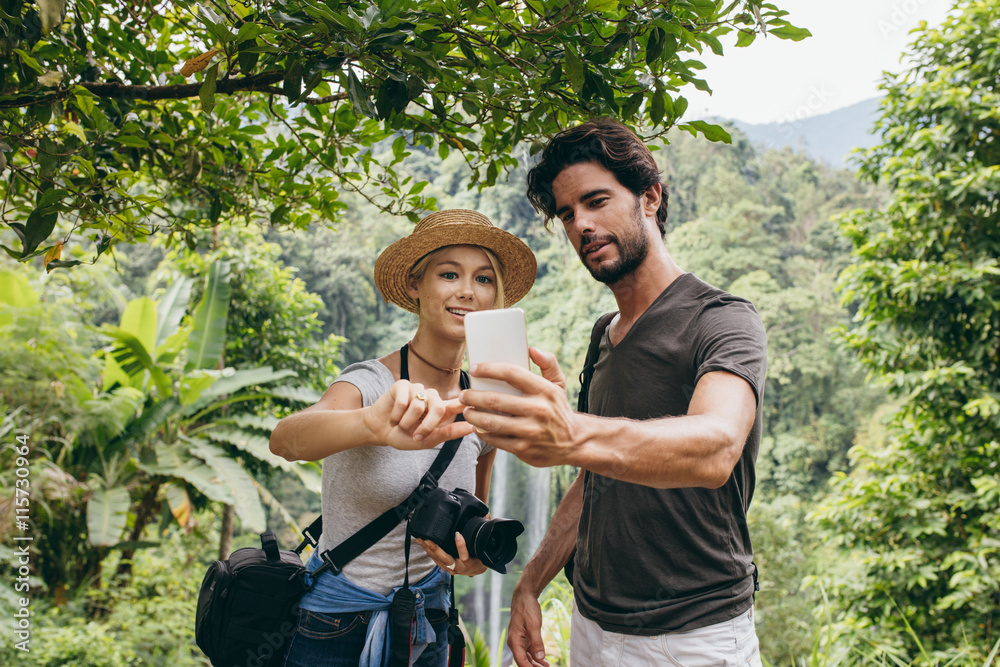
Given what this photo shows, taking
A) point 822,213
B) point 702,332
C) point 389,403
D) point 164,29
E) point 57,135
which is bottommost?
point 389,403

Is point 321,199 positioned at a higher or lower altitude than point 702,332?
higher

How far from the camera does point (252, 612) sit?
132 centimetres

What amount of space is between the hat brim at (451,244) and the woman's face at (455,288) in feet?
0.10

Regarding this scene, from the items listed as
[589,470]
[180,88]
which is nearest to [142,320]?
[180,88]

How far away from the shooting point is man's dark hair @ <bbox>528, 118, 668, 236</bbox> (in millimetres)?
1431

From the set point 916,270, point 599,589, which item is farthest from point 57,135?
point 916,270

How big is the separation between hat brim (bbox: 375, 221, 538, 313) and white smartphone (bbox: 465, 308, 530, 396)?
666 mm

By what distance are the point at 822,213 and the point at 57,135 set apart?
2546cm

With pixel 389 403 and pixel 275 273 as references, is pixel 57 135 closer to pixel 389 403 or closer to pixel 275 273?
pixel 389 403

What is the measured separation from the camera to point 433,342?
1.46 metres

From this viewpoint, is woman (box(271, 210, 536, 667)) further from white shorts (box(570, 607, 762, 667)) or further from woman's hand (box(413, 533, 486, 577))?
white shorts (box(570, 607, 762, 667))

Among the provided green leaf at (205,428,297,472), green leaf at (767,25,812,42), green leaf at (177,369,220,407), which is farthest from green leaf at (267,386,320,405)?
green leaf at (767,25,812,42)

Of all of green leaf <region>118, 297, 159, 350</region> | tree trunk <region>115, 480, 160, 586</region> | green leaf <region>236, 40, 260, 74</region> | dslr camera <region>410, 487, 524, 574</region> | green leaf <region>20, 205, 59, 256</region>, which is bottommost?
tree trunk <region>115, 480, 160, 586</region>

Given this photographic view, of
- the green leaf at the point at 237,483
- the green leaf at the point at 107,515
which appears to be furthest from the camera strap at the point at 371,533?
the green leaf at the point at 107,515
